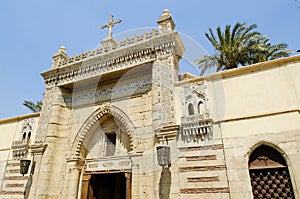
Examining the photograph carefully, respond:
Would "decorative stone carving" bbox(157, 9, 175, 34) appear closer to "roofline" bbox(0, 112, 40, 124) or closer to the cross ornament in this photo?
the cross ornament

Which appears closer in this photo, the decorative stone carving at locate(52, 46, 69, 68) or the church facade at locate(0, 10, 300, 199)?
the church facade at locate(0, 10, 300, 199)

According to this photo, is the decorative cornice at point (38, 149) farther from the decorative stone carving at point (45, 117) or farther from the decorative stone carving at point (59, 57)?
the decorative stone carving at point (59, 57)

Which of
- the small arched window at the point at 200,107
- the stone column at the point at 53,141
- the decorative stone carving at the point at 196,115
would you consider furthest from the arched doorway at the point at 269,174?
the stone column at the point at 53,141

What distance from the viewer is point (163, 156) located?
5.02 metres

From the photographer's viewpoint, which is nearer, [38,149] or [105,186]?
[38,149]

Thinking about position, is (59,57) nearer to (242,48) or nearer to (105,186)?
(105,186)

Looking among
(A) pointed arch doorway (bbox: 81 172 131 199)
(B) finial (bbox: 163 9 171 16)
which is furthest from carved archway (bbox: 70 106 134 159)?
(B) finial (bbox: 163 9 171 16)

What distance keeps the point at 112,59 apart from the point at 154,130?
2.85m

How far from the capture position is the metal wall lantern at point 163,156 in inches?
197

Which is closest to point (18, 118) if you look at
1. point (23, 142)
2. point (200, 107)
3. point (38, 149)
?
point (23, 142)

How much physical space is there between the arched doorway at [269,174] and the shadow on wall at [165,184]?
1.74m

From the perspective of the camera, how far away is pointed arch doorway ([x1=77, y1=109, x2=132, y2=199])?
6602 millimetres

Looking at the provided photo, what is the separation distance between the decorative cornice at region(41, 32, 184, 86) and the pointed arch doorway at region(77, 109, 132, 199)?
1.48 m

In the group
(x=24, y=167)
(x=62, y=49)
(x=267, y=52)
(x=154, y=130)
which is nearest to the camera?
(x=154, y=130)
